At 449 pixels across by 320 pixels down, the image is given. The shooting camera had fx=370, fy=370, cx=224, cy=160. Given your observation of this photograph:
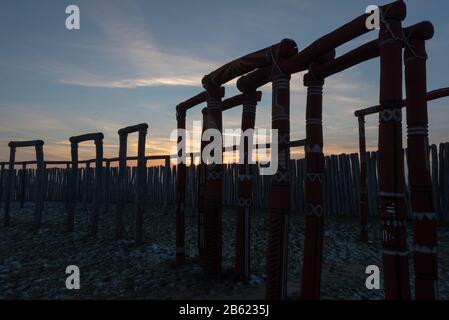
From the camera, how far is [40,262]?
736cm

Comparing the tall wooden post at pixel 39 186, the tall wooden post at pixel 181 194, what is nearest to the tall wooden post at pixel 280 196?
the tall wooden post at pixel 181 194

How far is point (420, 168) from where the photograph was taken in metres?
3.11

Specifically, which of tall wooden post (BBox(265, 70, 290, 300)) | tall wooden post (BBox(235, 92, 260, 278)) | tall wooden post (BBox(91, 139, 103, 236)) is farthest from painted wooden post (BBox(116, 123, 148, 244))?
tall wooden post (BBox(265, 70, 290, 300))

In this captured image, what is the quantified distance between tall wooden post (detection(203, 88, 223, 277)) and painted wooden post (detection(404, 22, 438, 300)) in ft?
9.75

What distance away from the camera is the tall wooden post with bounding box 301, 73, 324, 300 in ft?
13.4

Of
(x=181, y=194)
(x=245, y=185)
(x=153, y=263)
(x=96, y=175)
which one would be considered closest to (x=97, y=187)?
(x=96, y=175)

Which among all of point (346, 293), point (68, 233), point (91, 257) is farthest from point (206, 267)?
point (68, 233)

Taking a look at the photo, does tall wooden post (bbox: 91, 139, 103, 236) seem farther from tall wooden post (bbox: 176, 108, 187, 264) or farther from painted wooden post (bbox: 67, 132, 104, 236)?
tall wooden post (bbox: 176, 108, 187, 264)

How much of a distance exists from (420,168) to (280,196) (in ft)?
4.57

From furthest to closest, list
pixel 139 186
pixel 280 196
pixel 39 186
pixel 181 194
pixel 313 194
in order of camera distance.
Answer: pixel 39 186 → pixel 139 186 → pixel 181 194 → pixel 313 194 → pixel 280 196

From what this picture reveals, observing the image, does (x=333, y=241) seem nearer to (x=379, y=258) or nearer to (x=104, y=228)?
(x=379, y=258)

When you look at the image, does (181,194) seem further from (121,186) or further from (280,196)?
(280,196)

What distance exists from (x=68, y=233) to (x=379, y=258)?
776cm
